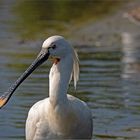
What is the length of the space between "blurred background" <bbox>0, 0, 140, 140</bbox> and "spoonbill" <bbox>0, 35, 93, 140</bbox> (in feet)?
4.98

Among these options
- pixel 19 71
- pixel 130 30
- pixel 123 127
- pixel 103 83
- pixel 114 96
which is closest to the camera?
pixel 123 127

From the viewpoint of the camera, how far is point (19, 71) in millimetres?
17453

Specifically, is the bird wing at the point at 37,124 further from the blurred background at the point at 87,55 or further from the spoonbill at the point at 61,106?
the blurred background at the point at 87,55

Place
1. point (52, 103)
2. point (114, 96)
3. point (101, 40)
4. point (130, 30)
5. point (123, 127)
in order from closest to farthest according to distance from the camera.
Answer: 1. point (52, 103)
2. point (123, 127)
3. point (114, 96)
4. point (101, 40)
5. point (130, 30)

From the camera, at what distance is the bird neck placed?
33.1 feet

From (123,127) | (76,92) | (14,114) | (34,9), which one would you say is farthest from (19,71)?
(34,9)

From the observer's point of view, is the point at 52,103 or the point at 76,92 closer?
the point at 52,103

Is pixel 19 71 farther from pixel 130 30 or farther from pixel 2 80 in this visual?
pixel 130 30

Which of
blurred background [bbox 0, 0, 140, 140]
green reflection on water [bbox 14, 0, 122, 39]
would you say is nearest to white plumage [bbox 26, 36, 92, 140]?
blurred background [bbox 0, 0, 140, 140]

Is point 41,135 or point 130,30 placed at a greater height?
point 41,135

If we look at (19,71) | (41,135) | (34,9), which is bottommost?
(34,9)

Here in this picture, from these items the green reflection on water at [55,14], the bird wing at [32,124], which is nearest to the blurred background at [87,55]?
the green reflection on water at [55,14]

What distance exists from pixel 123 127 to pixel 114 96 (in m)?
2.37

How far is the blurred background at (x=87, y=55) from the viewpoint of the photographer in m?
13.1
